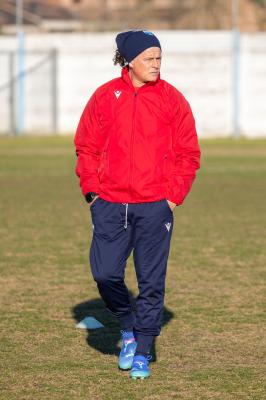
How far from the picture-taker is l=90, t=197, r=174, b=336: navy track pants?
22.5 ft

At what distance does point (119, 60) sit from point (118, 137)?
526 millimetres

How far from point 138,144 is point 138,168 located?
0.47 feet

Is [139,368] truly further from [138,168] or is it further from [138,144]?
[138,144]

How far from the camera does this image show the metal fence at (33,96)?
1502 inches

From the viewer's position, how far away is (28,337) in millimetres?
8195

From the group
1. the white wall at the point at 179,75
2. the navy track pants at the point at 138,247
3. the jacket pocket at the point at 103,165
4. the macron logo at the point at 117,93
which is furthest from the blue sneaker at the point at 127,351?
the white wall at the point at 179,75

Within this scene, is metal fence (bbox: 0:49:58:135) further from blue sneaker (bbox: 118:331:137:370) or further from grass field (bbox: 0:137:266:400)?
blue sneaker (bbox: 118:331:137:370)

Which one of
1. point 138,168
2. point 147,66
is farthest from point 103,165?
point 147,66

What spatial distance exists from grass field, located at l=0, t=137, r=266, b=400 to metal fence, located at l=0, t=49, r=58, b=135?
1940 centimetres

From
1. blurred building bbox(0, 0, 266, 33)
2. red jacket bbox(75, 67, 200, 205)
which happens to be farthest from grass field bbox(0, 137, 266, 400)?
blurred building bbox(0, 0, 266, 33)

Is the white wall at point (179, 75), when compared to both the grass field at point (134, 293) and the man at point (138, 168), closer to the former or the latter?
the grass field at point (134, 293)

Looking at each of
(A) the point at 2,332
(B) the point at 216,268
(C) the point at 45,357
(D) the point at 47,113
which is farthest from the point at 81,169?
(D) the point at 47,113

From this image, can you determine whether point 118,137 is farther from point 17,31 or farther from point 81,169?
point 17,31

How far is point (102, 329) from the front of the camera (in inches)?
334
